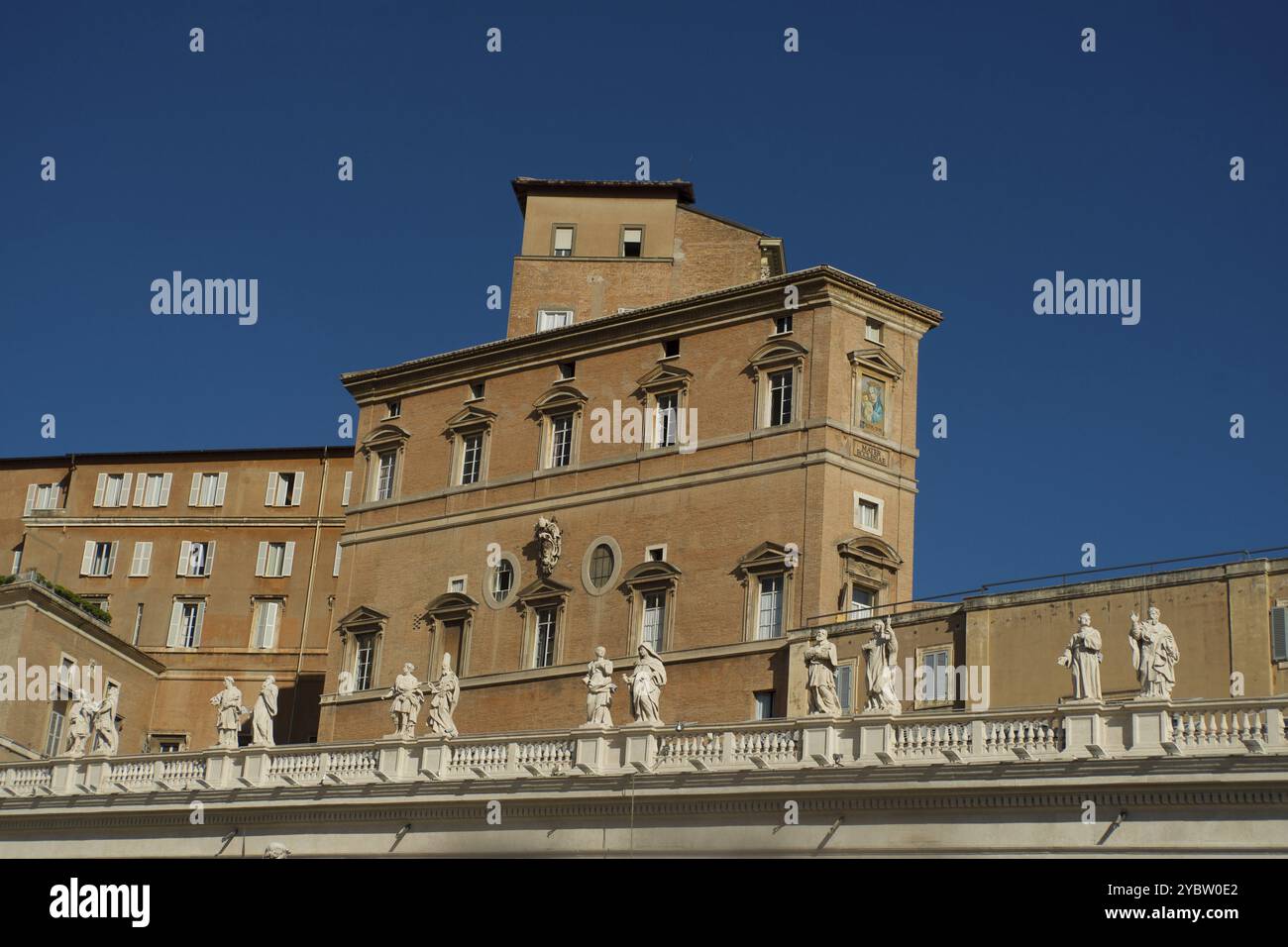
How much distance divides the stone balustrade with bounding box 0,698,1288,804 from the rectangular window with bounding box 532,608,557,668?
12.9 metres

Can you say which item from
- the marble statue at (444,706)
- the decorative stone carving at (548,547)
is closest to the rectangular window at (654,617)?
the decorative stone carving at (548,547)

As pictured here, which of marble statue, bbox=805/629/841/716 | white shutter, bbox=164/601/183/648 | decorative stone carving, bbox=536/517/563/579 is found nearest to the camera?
marble statue, bbox=805/629/841/716

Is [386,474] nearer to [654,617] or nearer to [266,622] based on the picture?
[654,617]

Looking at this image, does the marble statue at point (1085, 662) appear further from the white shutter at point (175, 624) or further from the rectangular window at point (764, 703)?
the white shutter at point (175, 624)

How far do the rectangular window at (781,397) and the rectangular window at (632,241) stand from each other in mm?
12043

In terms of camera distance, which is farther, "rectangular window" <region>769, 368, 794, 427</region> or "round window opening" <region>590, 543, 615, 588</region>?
"round window opening" <region>590, 543, 615, 588</region>

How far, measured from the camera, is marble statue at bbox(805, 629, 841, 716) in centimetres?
3525

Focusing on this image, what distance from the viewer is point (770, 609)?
51.5 meters

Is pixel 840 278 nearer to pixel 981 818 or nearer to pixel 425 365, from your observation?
pixel 425 365

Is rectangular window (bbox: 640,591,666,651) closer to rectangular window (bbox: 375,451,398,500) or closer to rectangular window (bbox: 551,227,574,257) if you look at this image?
rectangular window (bbox: 375,451,398,500)

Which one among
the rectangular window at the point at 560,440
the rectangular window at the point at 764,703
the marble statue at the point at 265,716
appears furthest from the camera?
the rectangular window at the point at 560,440

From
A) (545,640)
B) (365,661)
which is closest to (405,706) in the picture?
(545,640)

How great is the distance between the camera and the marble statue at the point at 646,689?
37500 millimetres

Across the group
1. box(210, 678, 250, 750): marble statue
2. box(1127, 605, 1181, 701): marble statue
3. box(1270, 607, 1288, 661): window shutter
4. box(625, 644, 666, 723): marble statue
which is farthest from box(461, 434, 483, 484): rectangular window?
box(1127, 605, 1181, 701): marble statue
